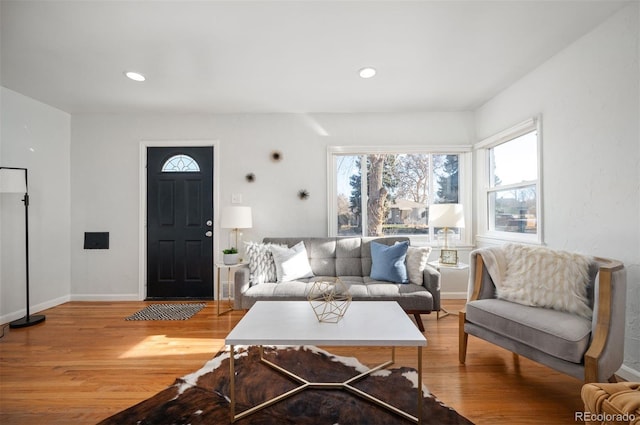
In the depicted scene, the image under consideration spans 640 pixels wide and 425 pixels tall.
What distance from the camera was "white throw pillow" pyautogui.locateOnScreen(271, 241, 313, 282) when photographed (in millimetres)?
3037

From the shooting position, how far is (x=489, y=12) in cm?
194

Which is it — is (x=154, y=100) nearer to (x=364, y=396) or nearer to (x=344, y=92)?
(x=344, y=92)

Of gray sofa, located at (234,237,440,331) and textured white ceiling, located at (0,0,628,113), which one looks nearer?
textured white ceiling, located at (0,0,628,113)

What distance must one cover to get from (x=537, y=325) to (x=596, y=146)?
1455mm

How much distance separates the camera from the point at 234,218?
3.34 metres

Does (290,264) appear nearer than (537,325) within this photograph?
No

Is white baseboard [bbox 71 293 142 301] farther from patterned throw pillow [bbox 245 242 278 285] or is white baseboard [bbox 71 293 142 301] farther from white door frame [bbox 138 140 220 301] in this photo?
patterned throw pillow [bbox 245 242 278 285]

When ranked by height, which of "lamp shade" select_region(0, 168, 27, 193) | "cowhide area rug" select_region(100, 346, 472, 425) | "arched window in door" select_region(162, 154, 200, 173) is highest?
"arched window in door" select_region(162, 154, 200, 173)

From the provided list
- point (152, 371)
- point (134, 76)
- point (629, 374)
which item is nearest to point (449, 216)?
point (629, 374)

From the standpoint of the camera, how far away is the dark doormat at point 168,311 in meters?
3.15

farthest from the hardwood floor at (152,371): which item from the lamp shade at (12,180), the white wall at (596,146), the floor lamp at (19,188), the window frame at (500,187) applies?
the lamp shade at (12,180)

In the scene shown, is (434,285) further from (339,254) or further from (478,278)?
(339,254)

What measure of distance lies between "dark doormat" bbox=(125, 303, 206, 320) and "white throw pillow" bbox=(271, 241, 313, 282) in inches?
46.4

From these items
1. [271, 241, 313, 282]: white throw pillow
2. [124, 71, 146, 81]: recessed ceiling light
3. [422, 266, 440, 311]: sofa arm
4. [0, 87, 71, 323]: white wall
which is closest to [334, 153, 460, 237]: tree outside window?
[271, 241, 313, 282]: white throw pillow
